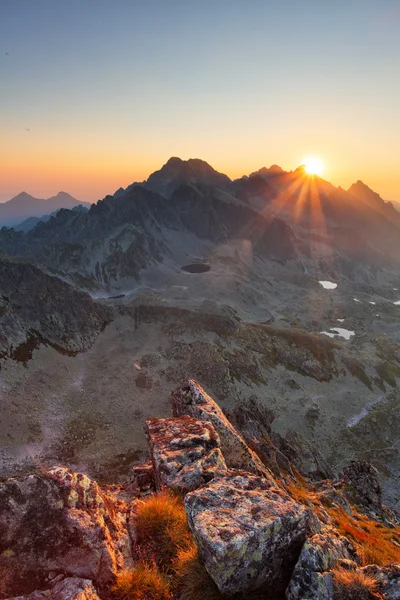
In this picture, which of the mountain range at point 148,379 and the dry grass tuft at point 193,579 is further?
the mountain range at point 148,379

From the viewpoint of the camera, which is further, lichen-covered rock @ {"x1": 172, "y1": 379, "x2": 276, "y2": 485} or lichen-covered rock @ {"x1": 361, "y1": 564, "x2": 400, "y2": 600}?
lichen-covered rock @ {"x1": 172, "y1": 379, "x2": 276, "y2": 485}

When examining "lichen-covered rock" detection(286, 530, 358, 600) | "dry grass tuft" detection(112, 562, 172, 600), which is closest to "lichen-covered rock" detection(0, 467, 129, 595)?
"dry grass tuft" detection(112, 562, 172, 600)

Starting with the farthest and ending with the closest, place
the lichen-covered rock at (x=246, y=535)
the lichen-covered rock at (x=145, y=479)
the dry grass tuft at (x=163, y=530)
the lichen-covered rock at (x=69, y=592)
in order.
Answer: the lichen-covered rock at (x=145, y=479) → the dry grass tuft at (x=163, y=530) → the lichen-covered rock at (x=246, y=535) → the lichen-covered rock at (x=69, y=592)

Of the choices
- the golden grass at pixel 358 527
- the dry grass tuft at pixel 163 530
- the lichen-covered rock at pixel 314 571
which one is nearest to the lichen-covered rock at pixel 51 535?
the dry grass tuft at pixel 163 530

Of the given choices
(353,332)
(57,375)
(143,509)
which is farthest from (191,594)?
(353,332)

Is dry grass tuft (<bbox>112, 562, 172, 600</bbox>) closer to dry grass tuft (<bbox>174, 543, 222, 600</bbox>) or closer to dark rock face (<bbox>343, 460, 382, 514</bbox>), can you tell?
dry grass tuft (<bbox>174, 543, 222, 600</bbox>)

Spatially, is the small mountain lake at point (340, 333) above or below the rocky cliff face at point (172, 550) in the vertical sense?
below

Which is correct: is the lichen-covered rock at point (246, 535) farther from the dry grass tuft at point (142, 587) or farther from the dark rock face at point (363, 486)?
the dark rock face at point (363, 486)
